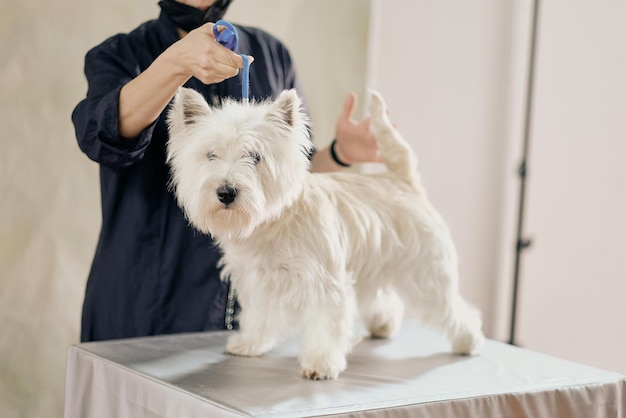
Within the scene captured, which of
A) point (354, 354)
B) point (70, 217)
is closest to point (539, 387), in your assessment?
point (354, 354)

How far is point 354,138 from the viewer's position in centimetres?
173

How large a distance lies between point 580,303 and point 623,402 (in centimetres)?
186

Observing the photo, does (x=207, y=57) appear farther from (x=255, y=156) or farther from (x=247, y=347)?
(x=247, y=347)

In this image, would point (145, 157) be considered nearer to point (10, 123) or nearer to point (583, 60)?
point (10, 123)

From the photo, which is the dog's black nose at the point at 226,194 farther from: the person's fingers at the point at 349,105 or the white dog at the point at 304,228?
the person's fingers at the point at 349,105

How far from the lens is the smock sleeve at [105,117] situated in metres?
1.45

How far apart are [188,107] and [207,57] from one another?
0.36 feet

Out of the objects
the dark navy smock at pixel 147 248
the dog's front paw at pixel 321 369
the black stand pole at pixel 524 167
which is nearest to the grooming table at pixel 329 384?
the dog's front paw at pixel 321 369

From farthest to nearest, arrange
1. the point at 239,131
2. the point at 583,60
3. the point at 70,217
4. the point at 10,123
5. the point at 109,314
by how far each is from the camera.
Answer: the point at 583,60, the point at 70,217, the point at 10,123, the point at 109,314, the point at 239,131

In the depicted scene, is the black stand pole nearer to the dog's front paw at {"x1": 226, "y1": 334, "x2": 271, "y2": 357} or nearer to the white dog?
the white dog

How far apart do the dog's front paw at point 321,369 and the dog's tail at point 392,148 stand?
18.0 inches

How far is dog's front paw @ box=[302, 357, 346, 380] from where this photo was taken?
1.31m

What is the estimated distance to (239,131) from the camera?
49.3 inches

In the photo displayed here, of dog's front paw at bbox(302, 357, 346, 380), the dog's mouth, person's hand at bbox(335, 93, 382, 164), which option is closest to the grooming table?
dog's front paw at bbox(302, 357, 346, 380)
